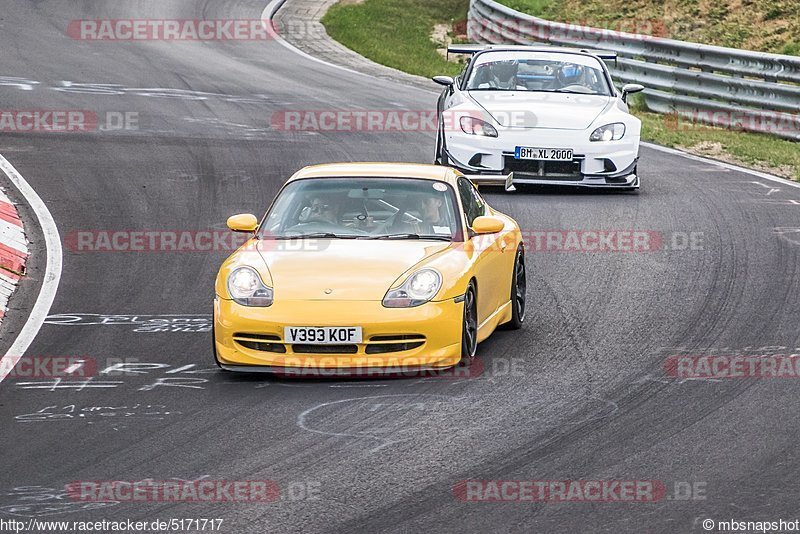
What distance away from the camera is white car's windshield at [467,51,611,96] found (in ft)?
55.9

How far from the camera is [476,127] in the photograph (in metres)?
16.1

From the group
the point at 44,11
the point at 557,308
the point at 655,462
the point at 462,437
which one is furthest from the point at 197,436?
the point at 44,11

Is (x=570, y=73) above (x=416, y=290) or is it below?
above

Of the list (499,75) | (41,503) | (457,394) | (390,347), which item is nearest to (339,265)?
(390,347)

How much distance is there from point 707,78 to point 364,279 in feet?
46.0

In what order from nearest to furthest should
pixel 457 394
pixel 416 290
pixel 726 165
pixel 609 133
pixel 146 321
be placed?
pixel 457 394
pixel 416 290
pixel 146 321
pixel 609 133
pixel 726 165

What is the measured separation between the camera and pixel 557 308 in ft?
36.2

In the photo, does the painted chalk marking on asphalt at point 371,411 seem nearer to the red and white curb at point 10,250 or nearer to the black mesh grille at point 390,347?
the black mesh grille at point 390,347

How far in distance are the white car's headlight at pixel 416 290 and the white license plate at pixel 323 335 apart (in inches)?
11.7

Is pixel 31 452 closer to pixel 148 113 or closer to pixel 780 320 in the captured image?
pixel 780 320

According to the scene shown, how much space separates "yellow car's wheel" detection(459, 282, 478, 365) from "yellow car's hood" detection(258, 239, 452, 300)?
38cm

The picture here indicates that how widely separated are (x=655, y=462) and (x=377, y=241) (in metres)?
3.12

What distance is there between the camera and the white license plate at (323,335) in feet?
29.0

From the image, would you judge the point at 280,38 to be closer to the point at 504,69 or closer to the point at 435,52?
the point at 435,52
